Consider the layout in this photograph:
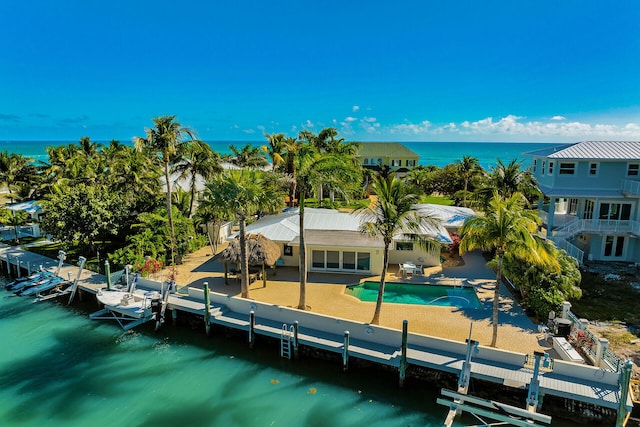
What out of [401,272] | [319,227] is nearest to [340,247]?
[319,227]

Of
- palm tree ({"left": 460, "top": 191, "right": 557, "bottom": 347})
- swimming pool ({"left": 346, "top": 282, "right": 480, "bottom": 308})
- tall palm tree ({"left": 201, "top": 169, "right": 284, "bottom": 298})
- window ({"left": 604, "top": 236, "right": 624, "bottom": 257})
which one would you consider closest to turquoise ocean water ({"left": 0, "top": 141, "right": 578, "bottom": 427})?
tall palm tree ({"left": 201, "top": 169, "right": 284, "bottom": 298})

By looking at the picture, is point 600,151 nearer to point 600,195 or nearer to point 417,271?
point 600,195

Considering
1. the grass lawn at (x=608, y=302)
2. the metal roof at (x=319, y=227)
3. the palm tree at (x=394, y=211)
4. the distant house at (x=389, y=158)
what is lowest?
the grass lawn at (x=608, y=302)

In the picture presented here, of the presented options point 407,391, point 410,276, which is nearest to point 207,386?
point 407,391

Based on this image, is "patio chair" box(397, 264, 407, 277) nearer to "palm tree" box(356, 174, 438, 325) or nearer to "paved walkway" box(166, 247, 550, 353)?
"paved walkway" box(166, 247, 550, 353)

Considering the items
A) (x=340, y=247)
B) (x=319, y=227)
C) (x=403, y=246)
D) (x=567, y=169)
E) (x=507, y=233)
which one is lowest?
(x=403, y=246)

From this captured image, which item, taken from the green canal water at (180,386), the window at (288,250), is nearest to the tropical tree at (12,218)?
the green canal water at (180,386)

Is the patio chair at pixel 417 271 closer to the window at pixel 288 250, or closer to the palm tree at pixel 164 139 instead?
the window at pixel 288 250
